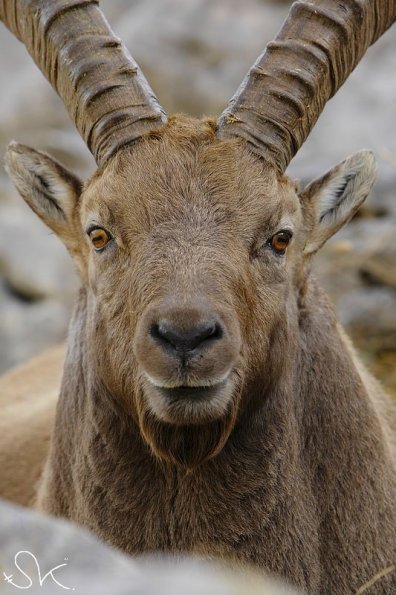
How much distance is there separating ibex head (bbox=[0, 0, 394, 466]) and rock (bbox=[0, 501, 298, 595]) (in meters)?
1.81

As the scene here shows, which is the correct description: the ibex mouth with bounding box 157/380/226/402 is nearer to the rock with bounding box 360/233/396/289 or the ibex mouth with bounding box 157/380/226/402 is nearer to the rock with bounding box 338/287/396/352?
the rock with bounding box 338/287/396/352

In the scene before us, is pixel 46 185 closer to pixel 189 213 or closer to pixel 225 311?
pixel 189 213

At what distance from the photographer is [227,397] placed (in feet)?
21.2

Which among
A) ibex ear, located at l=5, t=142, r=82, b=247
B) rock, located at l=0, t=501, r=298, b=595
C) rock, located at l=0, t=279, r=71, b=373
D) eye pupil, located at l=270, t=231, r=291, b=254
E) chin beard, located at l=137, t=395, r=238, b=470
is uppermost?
ibex ear, located at l=5, t=142, r=82, b=247

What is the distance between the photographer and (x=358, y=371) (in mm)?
8156

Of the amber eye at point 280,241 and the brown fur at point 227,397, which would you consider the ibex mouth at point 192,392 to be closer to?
the brown fur at point 227,397

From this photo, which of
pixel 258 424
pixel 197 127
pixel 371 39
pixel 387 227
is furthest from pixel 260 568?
pixel 387 227

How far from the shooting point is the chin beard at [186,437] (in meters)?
6.73

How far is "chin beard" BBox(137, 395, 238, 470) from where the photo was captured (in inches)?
265

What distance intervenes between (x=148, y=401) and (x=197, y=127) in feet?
6.61

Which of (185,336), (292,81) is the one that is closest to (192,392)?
(185,336)

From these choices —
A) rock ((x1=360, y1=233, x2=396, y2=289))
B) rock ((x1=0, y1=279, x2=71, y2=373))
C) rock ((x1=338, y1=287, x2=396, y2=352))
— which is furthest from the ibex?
rock ((x1=0, y1=279, x2=71, y2=373))

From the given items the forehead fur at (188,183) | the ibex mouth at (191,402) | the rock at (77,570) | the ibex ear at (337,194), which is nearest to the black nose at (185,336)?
the ibex mouth at (191,402)

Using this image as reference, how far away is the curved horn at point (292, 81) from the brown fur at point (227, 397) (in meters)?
0.20
